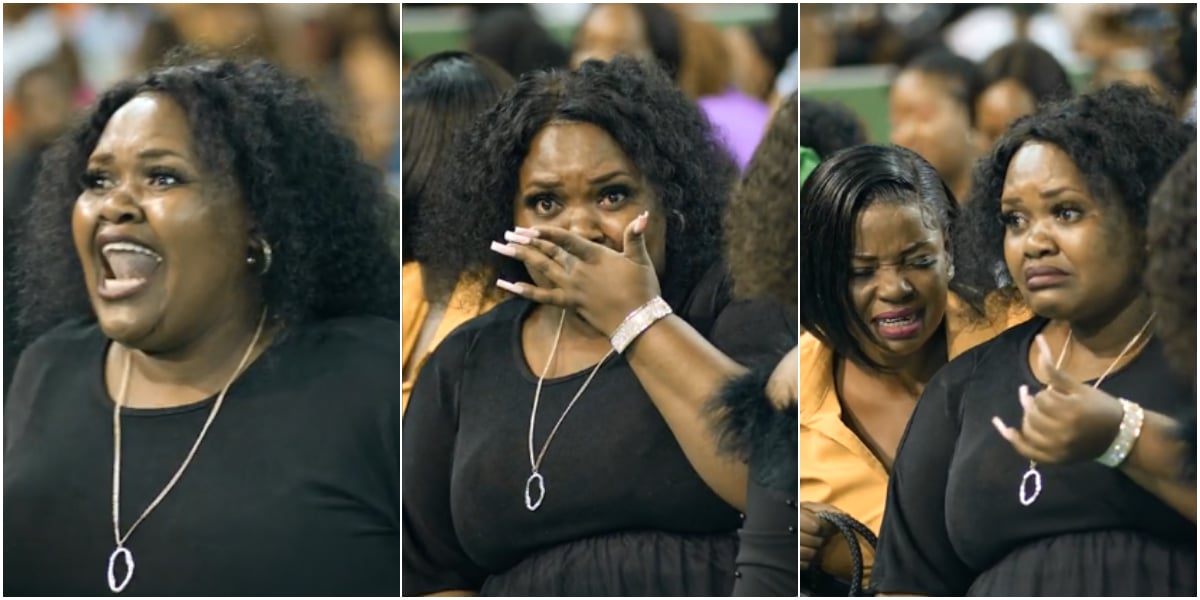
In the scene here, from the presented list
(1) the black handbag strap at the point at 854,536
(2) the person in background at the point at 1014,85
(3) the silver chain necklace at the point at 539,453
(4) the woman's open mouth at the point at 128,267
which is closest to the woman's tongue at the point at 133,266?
(4) the woman's open mouth at the point at 128,267

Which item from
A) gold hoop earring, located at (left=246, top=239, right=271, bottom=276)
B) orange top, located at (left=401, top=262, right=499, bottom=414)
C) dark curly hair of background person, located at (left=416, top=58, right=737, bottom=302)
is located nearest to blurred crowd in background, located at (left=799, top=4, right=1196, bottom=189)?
dark curly hair of background person, located at (left=416, top=58, right=737, bottom=302)

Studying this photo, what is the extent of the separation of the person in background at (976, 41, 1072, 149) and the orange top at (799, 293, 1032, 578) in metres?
0.36

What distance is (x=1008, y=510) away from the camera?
3309mm

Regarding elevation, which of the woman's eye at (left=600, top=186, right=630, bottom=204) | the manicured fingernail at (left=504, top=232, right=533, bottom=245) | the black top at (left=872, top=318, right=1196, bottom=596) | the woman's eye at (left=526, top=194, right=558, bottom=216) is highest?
the woman's eye at (left=600, top=186, right=630, bottom=204)

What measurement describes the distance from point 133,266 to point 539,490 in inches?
33.3

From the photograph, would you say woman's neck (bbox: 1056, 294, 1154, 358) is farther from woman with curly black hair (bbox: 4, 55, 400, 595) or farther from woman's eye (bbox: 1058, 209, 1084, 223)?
woman with curly black hair (bbox: 4, 55, 400, 595)

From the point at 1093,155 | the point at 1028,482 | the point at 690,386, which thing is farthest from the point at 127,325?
the point at 1093,155

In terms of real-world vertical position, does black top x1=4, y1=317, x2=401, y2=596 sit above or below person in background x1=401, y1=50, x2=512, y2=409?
below

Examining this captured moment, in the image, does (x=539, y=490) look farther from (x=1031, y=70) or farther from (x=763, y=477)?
(x=1031, y=70)

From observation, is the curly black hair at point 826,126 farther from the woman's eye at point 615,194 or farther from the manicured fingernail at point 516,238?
the manicured fingernail at point 516,238

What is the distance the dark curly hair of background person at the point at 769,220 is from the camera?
11.2 feet

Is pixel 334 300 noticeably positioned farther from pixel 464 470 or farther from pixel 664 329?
pixel 664 329

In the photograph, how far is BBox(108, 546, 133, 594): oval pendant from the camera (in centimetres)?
348

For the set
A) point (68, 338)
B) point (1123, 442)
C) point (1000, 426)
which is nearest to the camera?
point (1123, 442)
